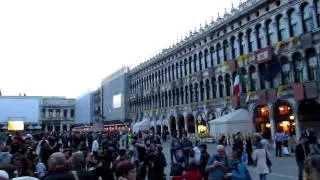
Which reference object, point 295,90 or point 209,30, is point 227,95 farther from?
point 295,90

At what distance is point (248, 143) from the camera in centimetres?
2003

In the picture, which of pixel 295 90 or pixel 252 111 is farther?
pixel 252 111

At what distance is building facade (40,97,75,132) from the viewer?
117 meters

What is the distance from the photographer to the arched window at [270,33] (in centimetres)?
3302

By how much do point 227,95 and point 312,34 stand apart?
41.7 ft

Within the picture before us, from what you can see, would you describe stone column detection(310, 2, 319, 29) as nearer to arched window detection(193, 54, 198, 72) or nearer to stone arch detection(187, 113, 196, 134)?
arched window detection(193, 54, 198, 72)

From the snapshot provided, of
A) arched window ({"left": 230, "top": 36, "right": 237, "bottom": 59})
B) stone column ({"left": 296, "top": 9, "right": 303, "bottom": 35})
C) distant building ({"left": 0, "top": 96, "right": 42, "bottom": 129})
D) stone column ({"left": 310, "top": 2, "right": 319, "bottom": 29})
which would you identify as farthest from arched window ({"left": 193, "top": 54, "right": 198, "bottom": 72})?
distant building ({"left": 0, "top": 96, "right": 42, "bottom": 129})

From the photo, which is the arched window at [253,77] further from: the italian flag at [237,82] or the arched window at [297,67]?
the arched window at [297,67]

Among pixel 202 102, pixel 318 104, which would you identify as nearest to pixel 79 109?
pixel 202 102

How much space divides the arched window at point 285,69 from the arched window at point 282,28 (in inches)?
69.4

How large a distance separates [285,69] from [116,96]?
154 ft

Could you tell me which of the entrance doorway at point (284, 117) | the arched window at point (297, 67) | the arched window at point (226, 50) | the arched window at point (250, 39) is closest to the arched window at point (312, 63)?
the arched window at point (297, 67)

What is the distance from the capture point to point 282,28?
105ft

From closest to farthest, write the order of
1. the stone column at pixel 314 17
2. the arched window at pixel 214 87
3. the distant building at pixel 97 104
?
the stone column at pixel 314 17, the arched window at pixel 214 87, the distant building at pixel 97 104
